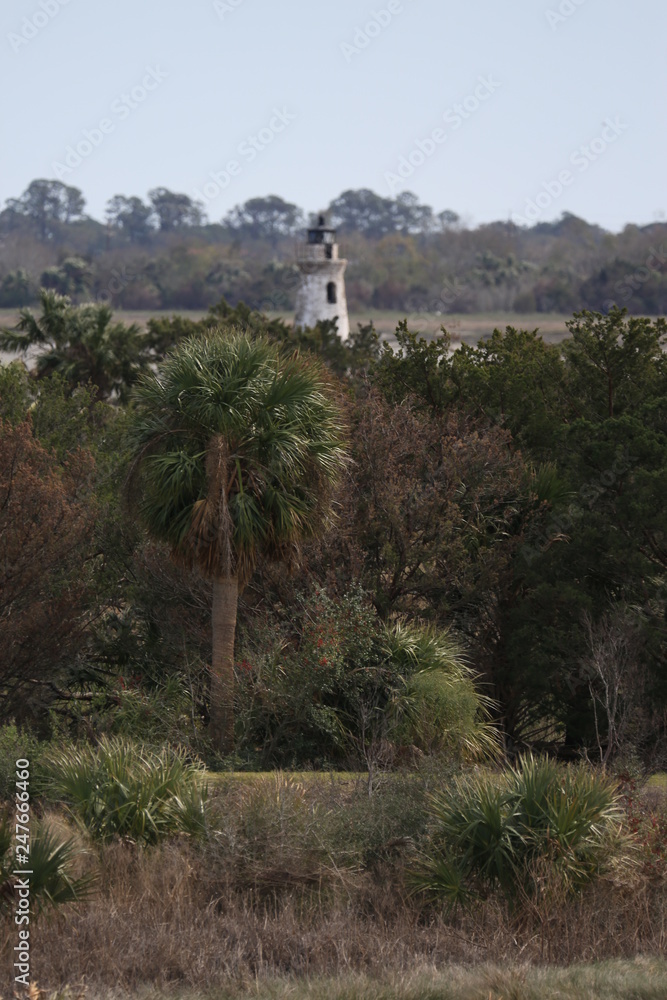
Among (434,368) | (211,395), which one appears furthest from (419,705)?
(434,368)

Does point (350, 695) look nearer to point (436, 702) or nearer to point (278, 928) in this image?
point (436, 702)

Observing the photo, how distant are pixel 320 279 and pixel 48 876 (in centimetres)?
4941

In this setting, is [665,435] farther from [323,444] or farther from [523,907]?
[523,907]

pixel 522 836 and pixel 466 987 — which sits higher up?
pixel 522 836

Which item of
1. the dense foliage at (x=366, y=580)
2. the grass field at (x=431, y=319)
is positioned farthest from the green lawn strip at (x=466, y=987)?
the grass field at (x=431, y=319)

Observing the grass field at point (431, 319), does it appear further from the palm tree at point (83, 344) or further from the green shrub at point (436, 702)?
the green shrub at point (436, 702)

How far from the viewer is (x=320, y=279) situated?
2298 inches

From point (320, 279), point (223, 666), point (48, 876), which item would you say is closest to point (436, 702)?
point (223, 666)

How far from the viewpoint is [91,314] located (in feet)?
128

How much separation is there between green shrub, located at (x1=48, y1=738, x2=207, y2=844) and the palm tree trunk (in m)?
3.23

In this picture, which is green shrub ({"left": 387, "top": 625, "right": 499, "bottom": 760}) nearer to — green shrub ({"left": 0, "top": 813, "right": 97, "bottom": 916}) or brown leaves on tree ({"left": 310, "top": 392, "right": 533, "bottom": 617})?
brown leaves on tree ({"left": 310, "top": 392, "right": 533, "bottom": 617})

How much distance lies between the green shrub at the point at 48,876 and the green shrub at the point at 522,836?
9.93ft

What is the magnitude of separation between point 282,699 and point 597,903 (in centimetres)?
602

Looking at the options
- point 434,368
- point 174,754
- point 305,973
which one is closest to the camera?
point 305,973
